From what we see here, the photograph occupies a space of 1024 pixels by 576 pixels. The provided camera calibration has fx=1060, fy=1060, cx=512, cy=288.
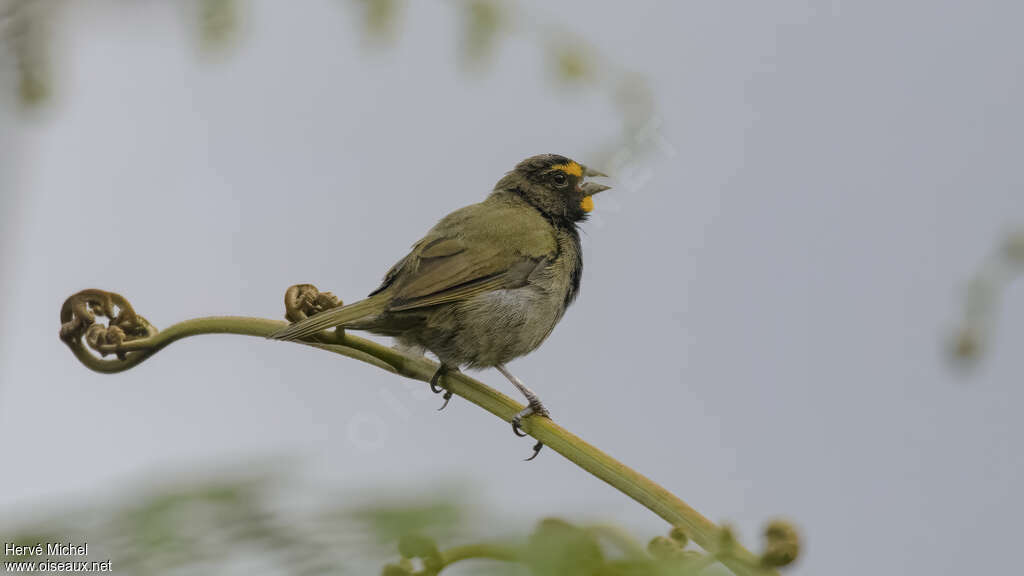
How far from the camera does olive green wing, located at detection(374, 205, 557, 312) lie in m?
3.40

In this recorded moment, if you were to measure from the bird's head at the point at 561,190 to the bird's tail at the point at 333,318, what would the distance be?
1.11 metres

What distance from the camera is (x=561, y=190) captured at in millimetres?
4211

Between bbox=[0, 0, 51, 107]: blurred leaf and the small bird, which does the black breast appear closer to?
the small bird

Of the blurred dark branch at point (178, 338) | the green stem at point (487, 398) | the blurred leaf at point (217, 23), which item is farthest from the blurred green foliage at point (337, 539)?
the blurred leaf at point (217, 23)

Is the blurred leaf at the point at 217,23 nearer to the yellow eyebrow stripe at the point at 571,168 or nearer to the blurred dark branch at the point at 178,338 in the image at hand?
the blurred dark branch at the point at 178,338

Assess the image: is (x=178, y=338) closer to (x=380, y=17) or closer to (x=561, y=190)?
(x=380, y=17)

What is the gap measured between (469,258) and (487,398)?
4.49ft

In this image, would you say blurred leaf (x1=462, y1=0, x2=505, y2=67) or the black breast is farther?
the black breast

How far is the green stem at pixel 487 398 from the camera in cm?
154

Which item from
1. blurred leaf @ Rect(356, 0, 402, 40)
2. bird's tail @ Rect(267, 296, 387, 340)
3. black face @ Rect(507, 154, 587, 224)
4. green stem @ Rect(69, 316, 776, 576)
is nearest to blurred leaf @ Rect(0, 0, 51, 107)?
green stem @ Rect(69, 316, 776, 576)

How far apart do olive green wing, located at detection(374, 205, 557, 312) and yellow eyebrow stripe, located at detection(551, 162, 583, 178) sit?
0.33m

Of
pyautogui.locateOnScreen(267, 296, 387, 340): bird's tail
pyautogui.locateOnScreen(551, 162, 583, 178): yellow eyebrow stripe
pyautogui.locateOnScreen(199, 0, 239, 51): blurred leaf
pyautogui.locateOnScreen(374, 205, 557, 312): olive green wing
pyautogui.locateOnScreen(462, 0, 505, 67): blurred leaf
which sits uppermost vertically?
pyautogui.locateOnScreen(199, 0, 239, 51): blurred leaf

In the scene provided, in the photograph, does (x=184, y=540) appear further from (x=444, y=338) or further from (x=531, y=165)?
(x=531, y=165)

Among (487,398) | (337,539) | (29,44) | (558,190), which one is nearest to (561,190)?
(558,190)
